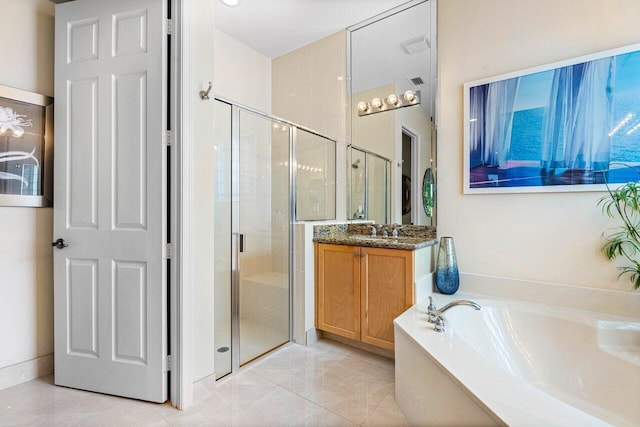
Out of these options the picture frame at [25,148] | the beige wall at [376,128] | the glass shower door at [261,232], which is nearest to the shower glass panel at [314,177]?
the glass shower door at [261,232]

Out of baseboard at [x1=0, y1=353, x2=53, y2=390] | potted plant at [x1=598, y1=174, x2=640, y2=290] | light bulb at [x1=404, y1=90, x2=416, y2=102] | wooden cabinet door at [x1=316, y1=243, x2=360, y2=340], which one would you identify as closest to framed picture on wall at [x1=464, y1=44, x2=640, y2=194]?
potted plant at [x1=598, y1=174, x2=640, y2=290]

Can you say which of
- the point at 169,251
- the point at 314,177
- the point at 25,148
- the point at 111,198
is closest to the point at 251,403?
the point at 169,251

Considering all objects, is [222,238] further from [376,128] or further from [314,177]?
[376,128]

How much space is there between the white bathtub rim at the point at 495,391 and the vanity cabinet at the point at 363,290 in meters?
0.52

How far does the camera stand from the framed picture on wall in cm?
169

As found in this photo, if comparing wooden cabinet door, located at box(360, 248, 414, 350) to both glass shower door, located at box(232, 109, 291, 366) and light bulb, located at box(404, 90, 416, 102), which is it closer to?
glass shower door, located at box(232, 109, 291, 366)

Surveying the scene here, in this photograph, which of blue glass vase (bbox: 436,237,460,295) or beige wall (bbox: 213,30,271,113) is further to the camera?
beige wall (bbox: 213,30,271,113)

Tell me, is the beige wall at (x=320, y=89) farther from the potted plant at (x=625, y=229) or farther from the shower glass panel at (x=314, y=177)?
the potted plant at (x=625, y=229)

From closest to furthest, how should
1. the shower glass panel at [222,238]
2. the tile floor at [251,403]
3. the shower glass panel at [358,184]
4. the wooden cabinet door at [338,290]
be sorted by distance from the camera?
the tile floor at [251,403] < the shower glass panel at [222,238] < the wooden cabinet door at [338,290] < the shower glass panel at [358,184]

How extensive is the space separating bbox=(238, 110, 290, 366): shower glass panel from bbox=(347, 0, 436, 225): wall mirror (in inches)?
29.3

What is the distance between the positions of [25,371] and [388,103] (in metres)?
3.16

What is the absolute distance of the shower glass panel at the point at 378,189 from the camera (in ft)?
8.64

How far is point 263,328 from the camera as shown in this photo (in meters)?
2.29

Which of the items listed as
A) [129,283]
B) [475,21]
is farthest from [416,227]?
[129,283]
